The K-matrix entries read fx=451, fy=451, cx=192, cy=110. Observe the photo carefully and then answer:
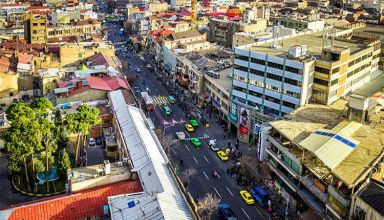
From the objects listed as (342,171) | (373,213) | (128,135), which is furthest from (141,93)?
(373,213)

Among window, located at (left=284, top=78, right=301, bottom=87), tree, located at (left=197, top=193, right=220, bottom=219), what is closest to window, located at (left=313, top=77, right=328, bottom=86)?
window, located at (left=284, top=78, right=301, bottom=87)

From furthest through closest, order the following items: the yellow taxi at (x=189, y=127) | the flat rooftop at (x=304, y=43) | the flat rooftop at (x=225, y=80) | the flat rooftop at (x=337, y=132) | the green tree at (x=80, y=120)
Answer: the flat rooftop at (x=225, y=80) < the yellow taxi at (x=189, y=127) < the flat rooftop at (x=304, y=43) < the green tree at (x=80, y=120) < the flat rooftop at (x=337, y=132)

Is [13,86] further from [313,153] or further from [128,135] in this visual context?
[313,153]

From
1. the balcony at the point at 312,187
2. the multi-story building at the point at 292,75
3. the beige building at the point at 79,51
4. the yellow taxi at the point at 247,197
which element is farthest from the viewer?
the beige building at the point at 79,51

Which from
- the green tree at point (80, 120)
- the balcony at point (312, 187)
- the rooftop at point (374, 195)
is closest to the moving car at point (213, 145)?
the green tree at point (80, 120)

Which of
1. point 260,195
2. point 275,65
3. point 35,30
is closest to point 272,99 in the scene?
point 275,65

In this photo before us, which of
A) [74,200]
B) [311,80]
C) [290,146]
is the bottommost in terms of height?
[74,200]

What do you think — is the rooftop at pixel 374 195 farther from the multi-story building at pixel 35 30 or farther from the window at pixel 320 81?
the multi-story building at pixel 35 30
